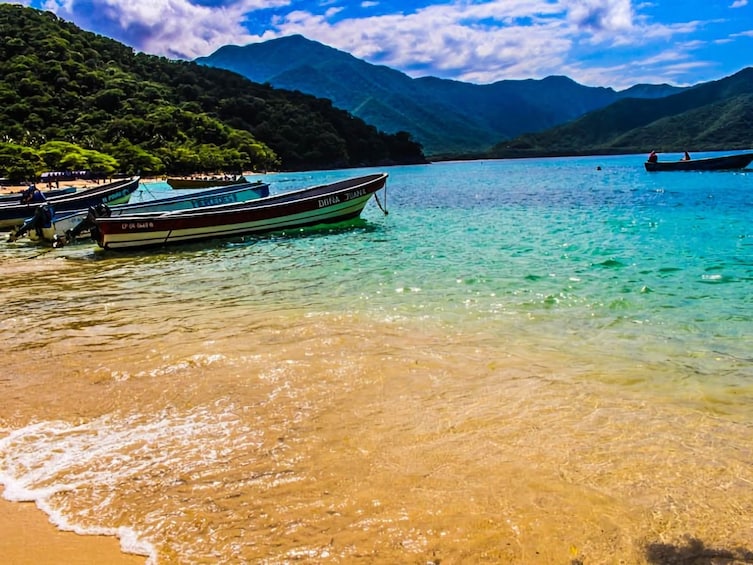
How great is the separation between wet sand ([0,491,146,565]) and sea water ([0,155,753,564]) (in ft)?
0.32

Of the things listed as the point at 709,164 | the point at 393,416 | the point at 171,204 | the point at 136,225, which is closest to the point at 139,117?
the point at 171,204

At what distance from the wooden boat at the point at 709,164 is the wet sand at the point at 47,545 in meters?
64.5

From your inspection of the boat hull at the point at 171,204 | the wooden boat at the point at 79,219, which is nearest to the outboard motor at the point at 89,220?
the wooden boat at the point at 79,219

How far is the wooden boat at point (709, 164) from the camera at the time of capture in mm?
55750

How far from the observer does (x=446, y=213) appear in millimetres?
27281

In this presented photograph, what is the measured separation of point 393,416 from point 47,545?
2.68 m

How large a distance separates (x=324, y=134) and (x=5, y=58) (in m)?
75.3

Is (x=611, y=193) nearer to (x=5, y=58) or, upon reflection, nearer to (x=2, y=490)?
(x=2, y=490)

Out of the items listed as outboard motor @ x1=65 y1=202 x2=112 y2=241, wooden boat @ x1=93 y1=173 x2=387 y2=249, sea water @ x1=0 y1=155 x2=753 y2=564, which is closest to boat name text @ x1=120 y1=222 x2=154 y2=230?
wooden boat @ x1=93 y1=173 x2=387 y2=249

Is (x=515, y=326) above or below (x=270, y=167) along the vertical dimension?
below

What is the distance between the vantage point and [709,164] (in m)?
57.7

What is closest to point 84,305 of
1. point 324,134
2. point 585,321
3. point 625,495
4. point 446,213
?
point 585,321

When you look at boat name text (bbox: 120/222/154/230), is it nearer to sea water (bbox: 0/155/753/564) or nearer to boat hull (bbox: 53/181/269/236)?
boat hull (bbox: 53/181/269/236)

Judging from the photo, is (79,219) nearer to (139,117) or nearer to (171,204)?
(171,204)
